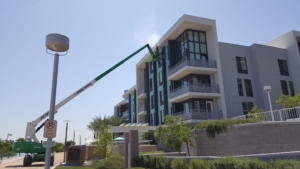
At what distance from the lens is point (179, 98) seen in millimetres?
27312

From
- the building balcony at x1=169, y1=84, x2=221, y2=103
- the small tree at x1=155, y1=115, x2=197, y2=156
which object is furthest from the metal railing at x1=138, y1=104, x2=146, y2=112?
the small tree at x1=155, y1=115, x2=197, y2=156

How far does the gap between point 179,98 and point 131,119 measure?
84.5ft

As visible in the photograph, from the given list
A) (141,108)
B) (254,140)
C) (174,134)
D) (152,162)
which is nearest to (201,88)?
(174,134)

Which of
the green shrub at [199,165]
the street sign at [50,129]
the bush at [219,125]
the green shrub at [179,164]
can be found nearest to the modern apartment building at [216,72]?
the bush at [219,125]

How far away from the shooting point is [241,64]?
28875 mm

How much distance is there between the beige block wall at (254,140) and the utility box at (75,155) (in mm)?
12626

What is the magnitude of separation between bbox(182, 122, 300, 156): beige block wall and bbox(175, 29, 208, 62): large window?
14.6 m

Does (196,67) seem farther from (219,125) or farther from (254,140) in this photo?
(254,140)

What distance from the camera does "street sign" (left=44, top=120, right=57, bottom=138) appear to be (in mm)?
7332

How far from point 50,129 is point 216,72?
22.4 metres

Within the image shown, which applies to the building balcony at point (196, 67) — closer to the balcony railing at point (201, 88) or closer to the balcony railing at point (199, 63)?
the balcony railing at point (199, 63)

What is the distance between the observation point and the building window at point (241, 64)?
28.5 m

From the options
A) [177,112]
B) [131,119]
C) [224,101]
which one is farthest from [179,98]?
[131,119]

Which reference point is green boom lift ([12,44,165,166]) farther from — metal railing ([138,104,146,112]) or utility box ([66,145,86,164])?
metal railing ([138,104,146,112])
